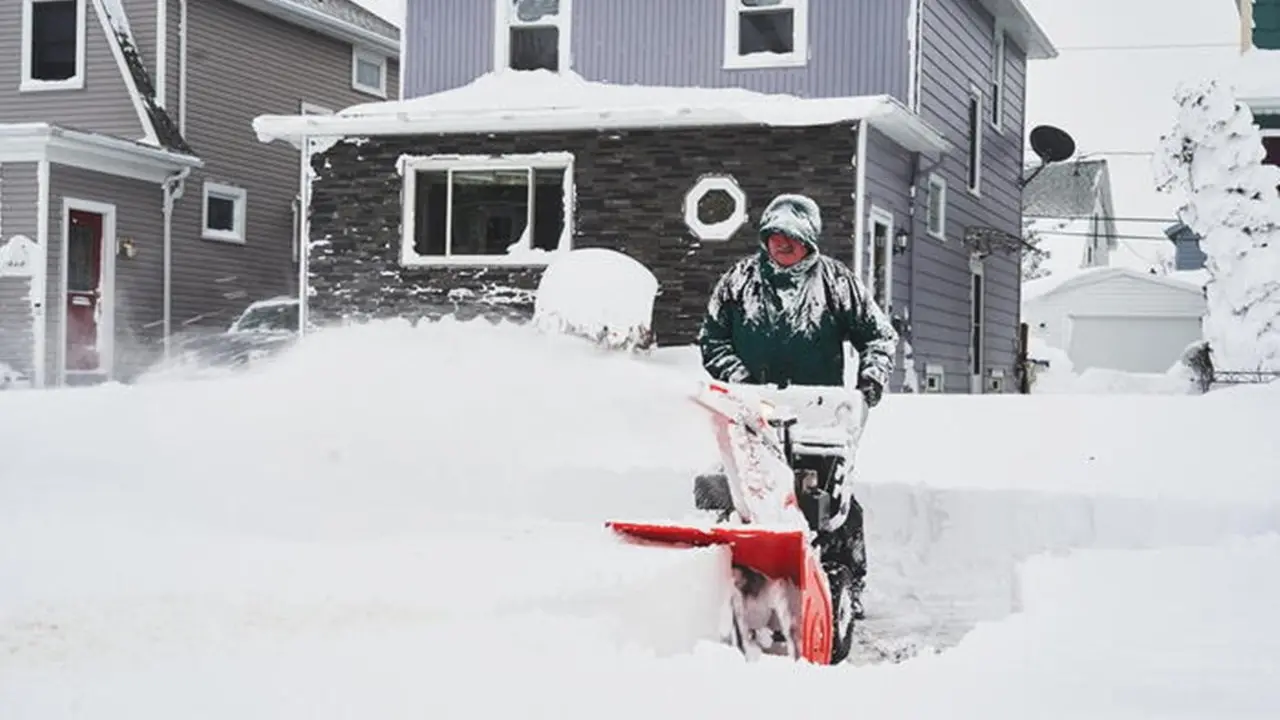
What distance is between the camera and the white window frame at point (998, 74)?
A: 20812 millimetres

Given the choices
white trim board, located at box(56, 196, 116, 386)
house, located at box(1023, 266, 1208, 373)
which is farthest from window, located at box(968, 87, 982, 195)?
house, located at box(1023, 266, 1208, 373)

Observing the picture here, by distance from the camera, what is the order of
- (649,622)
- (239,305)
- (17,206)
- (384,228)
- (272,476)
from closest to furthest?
(649,622), (272,476), (384,228), (17,206), (239,305)

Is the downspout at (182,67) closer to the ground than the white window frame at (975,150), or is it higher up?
higher up

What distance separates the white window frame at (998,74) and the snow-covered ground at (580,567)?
28.5 ft

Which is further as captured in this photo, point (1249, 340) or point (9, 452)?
point (1249, 340)

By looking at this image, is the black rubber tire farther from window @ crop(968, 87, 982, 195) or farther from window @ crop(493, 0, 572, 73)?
window @ crop(968, 87, 982, 195)

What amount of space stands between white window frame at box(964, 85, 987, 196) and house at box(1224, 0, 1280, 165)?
139 inches

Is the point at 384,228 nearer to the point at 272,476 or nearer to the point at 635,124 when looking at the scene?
the point at 635,124

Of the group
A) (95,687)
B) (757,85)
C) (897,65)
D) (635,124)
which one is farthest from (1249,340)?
(95,687)

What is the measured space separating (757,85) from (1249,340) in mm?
7083

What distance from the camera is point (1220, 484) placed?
8391 millimetres

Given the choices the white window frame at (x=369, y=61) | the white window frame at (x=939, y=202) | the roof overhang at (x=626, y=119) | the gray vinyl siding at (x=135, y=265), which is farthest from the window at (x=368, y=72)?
the white window frame at (x=939, y=202)

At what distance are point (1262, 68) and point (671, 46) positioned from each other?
927cm

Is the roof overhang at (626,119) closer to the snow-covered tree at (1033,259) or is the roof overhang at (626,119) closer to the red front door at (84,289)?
the red front door at (84,289)
